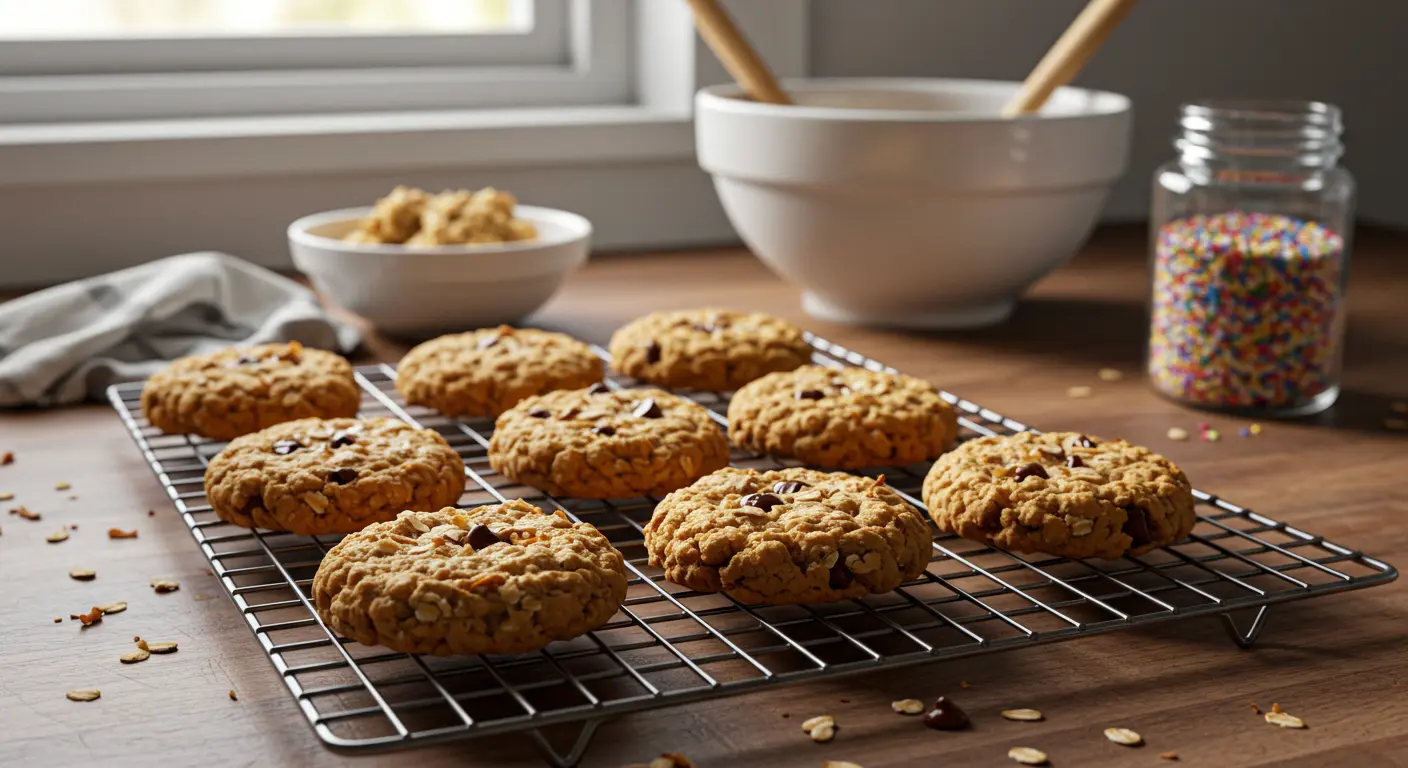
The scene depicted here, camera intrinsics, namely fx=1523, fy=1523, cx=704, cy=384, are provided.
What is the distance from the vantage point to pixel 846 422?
1.23 m

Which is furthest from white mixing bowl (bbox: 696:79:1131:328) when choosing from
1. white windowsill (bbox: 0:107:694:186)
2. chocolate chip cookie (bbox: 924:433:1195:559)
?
chocolate chip cookie (bbox: 924:433:1195:559)

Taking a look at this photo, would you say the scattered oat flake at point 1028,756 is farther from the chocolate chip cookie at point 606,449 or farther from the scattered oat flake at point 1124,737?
the chocolate chip cookie at point 606,449

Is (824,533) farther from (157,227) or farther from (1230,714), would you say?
(157,227)

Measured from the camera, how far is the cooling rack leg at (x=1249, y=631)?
0.93 metres

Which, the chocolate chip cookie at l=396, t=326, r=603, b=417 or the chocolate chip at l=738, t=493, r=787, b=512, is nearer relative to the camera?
the chocolate chip at l=738, t=493, r=787, b=512

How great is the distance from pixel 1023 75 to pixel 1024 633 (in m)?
1.75

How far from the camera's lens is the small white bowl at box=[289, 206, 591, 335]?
66.0 inches

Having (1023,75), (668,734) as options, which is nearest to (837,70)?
(1023,75)

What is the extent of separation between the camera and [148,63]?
2252 mm

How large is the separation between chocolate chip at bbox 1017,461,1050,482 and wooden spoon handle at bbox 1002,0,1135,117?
2.27 ft

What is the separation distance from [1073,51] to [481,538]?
3.33ft

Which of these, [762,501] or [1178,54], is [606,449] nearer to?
[762,501]

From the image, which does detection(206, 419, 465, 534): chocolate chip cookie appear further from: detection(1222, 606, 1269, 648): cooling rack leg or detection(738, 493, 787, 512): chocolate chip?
detection(1222, 606, 1269, 648): cooling rack leg

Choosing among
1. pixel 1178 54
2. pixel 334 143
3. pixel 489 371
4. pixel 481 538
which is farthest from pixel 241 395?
pixel 1178 54
